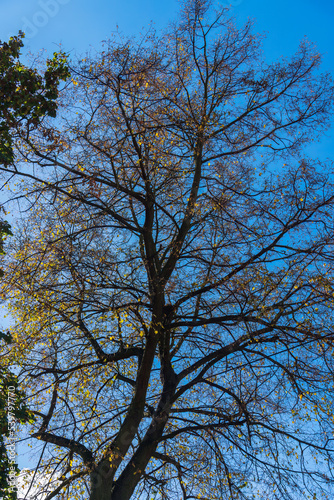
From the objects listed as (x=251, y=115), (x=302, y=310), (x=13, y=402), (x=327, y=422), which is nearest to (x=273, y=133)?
(x=251, y=115)

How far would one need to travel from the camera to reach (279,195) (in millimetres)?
9445

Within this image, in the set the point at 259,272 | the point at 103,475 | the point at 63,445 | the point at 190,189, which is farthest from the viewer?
the point at 190,189

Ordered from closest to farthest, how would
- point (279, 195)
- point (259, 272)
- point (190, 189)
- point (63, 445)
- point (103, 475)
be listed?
point (103, 475)
point (63, 445)
point (259, 272)
point (279, 195)
point (190, 189)

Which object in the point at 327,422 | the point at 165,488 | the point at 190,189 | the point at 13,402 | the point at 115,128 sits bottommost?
the point at 13,402

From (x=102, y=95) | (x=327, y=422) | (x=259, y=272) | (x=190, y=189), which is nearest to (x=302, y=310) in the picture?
(x=259, y=272)

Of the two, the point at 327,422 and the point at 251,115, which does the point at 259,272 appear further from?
the point at 251,115

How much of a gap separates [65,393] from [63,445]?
93cm

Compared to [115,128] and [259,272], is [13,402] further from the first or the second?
Result: [115,128]

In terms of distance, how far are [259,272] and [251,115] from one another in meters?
4.19

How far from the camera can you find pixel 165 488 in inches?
361

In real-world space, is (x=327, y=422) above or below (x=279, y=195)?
below

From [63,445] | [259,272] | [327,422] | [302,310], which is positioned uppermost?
[259,272]

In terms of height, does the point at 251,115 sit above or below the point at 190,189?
above

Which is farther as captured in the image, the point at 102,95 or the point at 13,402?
the point at 102,95
